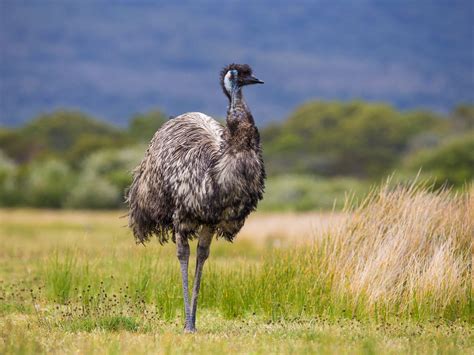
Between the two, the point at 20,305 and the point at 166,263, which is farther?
the point at 166,263

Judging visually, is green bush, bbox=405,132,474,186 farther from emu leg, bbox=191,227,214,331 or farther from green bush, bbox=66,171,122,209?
emu leg, bbox=191,227,214,331

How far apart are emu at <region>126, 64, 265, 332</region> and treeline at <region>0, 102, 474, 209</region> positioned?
28518 mm

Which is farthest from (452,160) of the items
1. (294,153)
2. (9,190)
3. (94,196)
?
(294,153)

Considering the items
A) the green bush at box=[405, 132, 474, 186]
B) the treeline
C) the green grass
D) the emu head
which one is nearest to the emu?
the emu head

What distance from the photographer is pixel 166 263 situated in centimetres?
1471

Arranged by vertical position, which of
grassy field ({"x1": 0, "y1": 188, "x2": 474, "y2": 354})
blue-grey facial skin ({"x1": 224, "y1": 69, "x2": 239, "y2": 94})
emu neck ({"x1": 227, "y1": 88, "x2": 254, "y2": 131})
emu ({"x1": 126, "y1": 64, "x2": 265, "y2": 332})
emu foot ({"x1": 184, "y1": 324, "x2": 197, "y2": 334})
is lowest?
emu foot ({"x1": 184, "y1": 324, "x2": 197, "y2": 334})

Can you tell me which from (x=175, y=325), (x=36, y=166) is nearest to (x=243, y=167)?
(x=175, y=325)

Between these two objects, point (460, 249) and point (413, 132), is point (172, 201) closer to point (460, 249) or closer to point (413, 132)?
point (460, 249)

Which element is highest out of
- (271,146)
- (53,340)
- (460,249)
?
(271,146)

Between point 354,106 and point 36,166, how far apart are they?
52.7 meters

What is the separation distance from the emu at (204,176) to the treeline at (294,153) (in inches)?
1123

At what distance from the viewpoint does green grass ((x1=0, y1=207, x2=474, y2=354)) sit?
1044cm

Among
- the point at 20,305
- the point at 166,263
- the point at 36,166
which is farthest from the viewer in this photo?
the point at 36,166

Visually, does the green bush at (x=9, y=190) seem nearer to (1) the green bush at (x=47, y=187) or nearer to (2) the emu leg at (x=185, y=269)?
(1) the green bush at (x=47, y=187)
